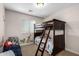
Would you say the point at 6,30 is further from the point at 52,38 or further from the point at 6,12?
the point at 52,38

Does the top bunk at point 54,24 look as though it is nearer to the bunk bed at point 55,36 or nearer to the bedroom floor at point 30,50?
the bunk bed at point 55,36

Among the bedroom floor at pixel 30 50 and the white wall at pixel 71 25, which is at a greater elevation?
the white wall at pixel 71 25

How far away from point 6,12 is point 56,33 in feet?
2.08

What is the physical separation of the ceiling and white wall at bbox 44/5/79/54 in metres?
0.06

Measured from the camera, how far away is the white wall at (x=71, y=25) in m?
0.90

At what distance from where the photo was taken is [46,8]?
0.92m

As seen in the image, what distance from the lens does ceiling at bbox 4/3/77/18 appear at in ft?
2.90

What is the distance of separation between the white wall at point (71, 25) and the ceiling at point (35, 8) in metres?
0.06

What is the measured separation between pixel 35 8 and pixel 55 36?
0.41 m

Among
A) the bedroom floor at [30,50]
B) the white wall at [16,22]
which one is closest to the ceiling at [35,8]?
the white wall at [16,22]

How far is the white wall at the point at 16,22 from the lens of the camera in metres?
0.89

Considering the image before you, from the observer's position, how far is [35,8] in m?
0.91

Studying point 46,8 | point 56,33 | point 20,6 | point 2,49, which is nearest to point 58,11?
point 46,8

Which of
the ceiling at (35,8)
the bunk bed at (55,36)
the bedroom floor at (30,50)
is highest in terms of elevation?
the ceiling at (35,8)
